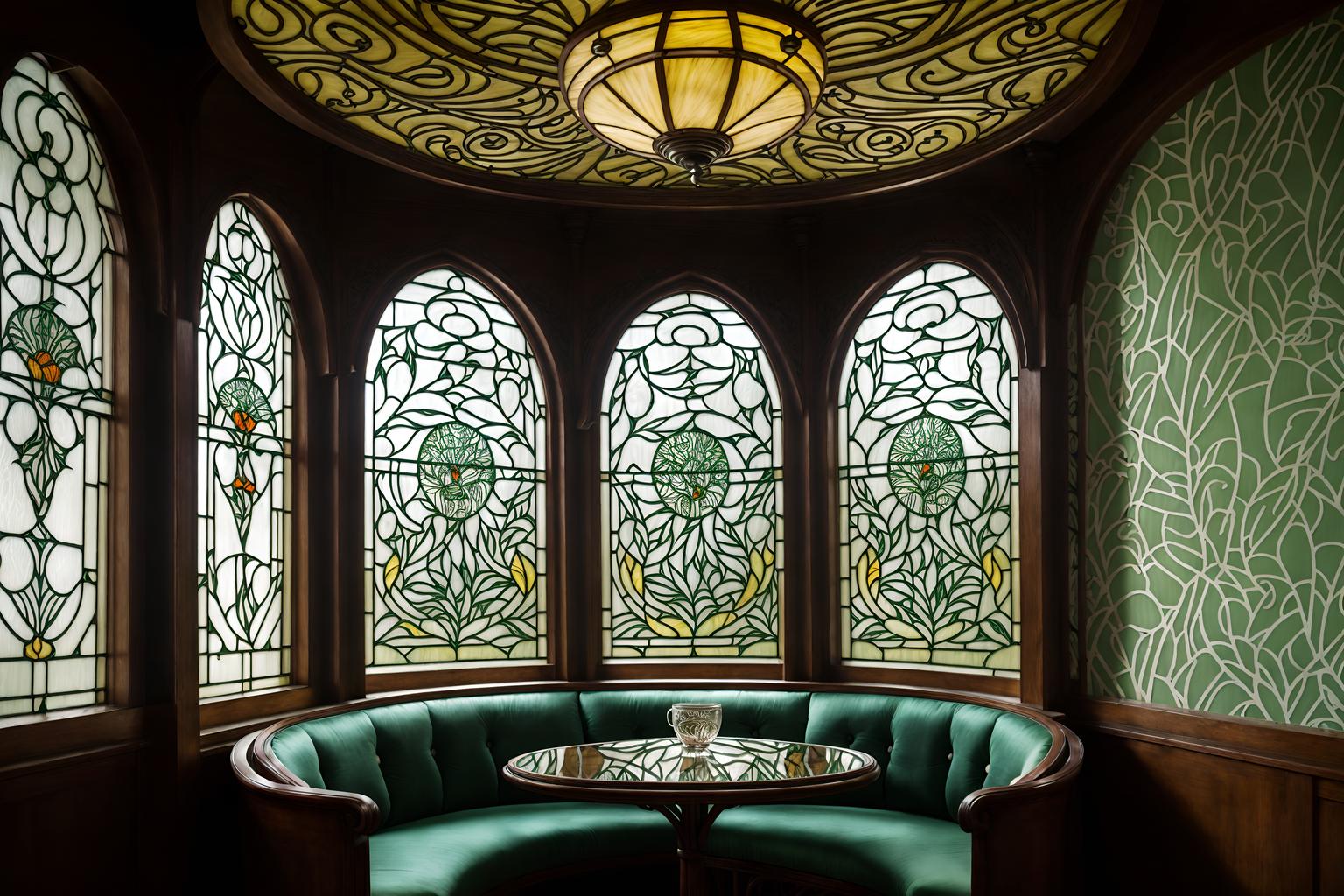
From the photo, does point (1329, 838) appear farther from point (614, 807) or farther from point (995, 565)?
point (614, 807)

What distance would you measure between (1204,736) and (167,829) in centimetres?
361

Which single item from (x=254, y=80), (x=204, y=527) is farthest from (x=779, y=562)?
(x=254, y=80)

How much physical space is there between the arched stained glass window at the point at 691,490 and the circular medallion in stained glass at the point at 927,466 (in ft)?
2.03

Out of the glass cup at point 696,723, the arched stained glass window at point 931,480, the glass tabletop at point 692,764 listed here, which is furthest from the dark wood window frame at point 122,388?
the arched stained glass window at point 931,480

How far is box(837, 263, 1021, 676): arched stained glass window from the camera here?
5.16 meters

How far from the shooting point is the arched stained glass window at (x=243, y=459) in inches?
169

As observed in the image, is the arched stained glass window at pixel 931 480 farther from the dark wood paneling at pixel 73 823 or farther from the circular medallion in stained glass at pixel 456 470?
the dark wood paneling at pixel 73 823

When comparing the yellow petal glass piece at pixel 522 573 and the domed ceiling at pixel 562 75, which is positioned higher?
the domed ceiling at pixel 562 75

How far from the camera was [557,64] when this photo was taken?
396 centimetres

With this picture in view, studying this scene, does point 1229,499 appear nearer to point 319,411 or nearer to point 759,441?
point 759,441

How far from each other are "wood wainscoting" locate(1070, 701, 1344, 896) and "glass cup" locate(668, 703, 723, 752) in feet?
5.29

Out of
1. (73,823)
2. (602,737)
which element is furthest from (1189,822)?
(73,823)

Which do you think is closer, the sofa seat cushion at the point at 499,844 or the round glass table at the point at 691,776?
the round glass table at the point at 691,776

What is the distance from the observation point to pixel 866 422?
5.62 meters
